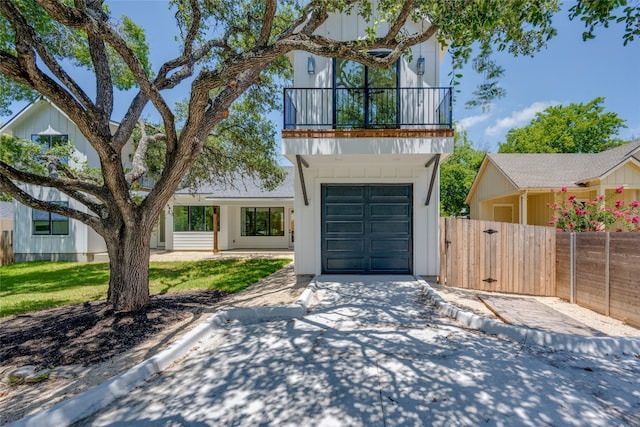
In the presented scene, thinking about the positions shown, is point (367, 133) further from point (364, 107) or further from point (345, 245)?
point (345, 245)

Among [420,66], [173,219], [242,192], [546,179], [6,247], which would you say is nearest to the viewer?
[420,66]

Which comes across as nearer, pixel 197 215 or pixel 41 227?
pixel 41 227

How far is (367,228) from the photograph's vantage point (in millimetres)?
8250

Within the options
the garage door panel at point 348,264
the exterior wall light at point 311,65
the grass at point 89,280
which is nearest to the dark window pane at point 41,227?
the grass at point 89,280

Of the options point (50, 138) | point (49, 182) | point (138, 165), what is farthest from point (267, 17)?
point (50, 138)

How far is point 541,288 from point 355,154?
5599mm

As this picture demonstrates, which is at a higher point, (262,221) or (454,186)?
(454,186)

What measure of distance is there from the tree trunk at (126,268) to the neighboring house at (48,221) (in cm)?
1154

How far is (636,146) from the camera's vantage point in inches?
512

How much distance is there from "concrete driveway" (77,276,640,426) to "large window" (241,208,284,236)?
13.5m

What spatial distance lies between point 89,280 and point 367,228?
29.6 feet

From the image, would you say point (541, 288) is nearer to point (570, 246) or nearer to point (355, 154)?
point (570, 246)

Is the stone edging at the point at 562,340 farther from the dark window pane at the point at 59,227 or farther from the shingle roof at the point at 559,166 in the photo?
the dark window pane at the point at 59,227

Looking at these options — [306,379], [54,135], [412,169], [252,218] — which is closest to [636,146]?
[412,169]
